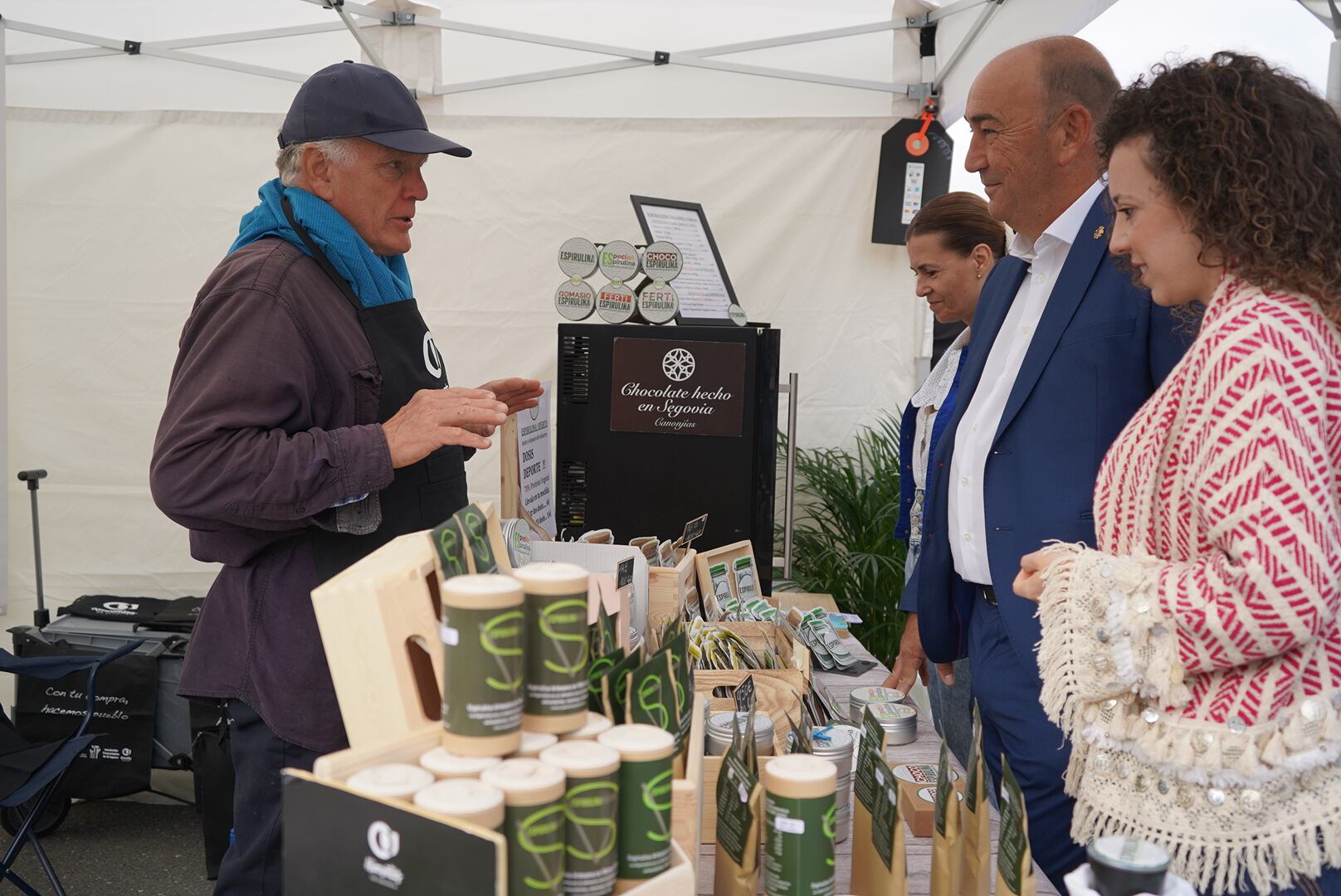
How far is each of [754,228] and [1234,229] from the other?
361 centimetres

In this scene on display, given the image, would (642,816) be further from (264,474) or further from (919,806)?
(264,474)

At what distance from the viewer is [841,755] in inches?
60.8

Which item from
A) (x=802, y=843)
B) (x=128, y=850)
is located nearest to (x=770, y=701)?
(x=802, y=843)

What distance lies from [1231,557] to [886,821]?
46 centimetres

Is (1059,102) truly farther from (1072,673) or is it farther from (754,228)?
(754,228)

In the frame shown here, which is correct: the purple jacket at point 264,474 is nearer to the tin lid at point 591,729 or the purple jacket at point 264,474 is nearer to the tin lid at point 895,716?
the tin lid at point 591,729

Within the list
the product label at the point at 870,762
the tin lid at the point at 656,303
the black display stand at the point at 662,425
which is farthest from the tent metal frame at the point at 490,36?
the product label at the point at 870,762

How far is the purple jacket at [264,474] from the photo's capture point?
1.60 meters

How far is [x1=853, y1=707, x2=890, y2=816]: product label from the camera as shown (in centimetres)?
126

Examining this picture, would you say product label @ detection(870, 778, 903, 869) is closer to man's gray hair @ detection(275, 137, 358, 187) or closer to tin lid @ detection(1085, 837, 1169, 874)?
tin lid @ detection(1085, 837, 1169, 874)

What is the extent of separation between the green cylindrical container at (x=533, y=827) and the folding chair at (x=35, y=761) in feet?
8.37

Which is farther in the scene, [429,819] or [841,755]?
[841,755]

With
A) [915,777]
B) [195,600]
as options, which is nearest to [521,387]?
[915,777]

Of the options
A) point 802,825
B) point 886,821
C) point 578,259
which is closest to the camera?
point 802,825
